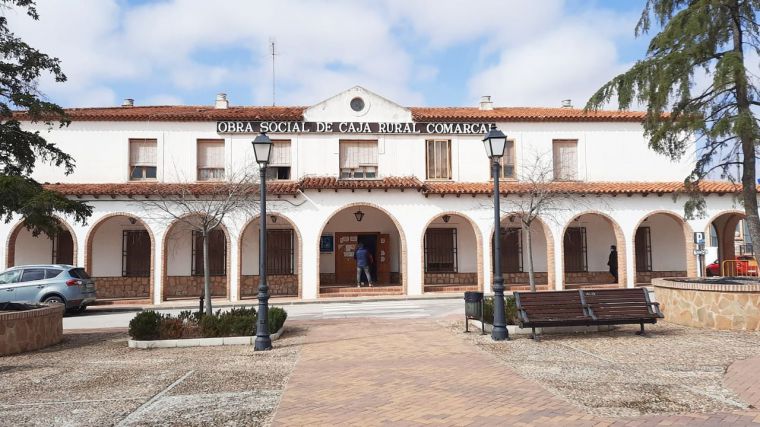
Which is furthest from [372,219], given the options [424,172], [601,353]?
[601,353]

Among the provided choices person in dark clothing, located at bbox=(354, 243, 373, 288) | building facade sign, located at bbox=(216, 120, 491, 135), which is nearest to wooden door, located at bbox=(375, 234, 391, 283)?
person in dark clothing, located at bbox=(354, 243, 373, 288)

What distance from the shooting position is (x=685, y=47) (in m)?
10.9

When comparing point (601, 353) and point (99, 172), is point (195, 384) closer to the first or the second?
point (601, 353)

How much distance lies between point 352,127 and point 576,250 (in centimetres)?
1024

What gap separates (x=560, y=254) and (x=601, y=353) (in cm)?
1179

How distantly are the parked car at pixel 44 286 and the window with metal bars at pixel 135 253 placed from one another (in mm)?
4093

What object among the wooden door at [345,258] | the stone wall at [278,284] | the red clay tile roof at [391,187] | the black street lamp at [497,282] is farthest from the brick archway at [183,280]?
the black street lamp at [497,282]

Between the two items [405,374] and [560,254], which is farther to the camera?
[560,254]

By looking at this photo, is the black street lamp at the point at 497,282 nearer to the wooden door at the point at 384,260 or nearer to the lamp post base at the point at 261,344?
the lamp post base at the point at 261,344

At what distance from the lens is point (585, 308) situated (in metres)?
9.84

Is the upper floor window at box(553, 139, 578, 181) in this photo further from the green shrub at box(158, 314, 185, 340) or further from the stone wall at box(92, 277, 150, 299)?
the stone wall at box(92, 277, 150, 299)

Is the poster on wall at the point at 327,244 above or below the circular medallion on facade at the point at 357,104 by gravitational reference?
below

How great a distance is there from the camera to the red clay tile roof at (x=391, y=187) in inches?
709

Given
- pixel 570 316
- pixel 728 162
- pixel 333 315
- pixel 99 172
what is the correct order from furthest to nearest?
1. pixel 99 172
2. pixel 333 315
3. pixel 728 162
4. pixel 570 316
